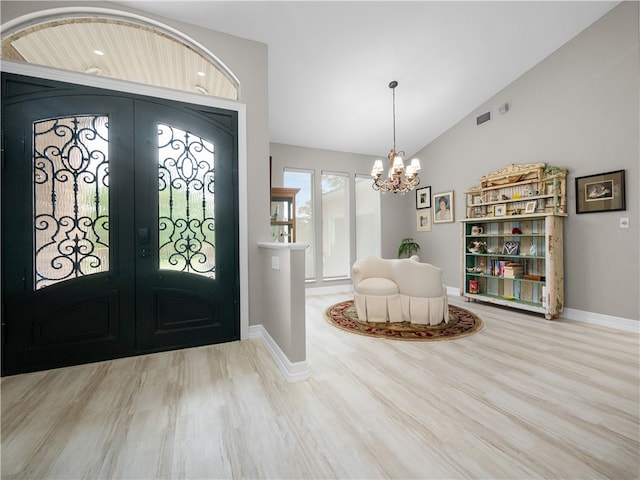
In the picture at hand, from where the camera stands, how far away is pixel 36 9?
7.36 feet

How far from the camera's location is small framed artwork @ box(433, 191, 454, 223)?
525 centimetres

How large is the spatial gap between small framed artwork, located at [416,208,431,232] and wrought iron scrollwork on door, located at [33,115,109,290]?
5.49 m

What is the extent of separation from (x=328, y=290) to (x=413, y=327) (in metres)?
2.53

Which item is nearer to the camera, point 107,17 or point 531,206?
point 107,17

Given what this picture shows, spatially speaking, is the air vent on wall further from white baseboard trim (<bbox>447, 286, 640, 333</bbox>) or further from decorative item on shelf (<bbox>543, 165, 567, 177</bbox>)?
white baseboard trim (<bbox>447, 286, 640, 333</bbox>)

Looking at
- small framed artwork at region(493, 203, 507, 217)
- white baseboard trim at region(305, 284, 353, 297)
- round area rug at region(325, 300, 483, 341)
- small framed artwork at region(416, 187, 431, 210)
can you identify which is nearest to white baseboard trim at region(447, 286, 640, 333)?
round area rug at region(325, 300, 483, 341)

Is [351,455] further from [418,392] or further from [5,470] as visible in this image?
[5,470]

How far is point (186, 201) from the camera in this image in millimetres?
2656

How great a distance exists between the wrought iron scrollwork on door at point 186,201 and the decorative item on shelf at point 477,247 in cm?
426

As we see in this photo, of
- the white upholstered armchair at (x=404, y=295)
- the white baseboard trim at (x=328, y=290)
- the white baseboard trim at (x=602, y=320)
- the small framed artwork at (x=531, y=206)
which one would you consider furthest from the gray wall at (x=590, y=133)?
the white baseboard trim at (x=328, y=290)

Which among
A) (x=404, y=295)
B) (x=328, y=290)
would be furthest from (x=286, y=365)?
(x=328, y=290)

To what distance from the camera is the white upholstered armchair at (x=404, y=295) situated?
3254mm

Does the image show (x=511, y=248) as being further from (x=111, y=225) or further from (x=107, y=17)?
(x=107, y=17)

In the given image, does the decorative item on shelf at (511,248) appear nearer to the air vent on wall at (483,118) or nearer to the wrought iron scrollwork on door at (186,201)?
the air vent on wall at (483,118)
